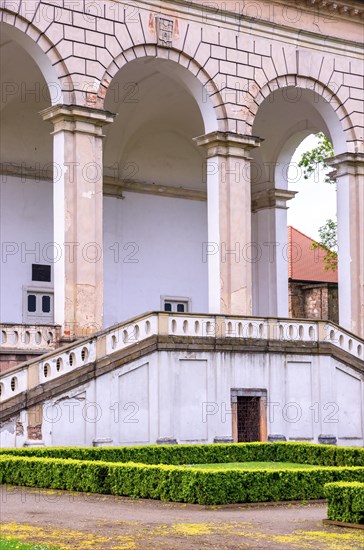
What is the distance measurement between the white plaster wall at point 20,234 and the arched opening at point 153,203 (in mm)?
2361

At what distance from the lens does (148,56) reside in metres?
28.9

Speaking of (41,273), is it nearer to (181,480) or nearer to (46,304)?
(46,304)

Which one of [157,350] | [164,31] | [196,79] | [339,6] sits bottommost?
[157,350]

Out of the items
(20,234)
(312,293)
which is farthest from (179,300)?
(312,293)

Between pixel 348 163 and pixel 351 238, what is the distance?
2.32 meters

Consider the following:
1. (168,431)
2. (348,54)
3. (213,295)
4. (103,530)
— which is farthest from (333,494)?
(348,54)

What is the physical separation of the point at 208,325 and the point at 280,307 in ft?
38.7

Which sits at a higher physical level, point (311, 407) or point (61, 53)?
point (61, 53)

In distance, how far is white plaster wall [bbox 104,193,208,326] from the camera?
35.8 metres

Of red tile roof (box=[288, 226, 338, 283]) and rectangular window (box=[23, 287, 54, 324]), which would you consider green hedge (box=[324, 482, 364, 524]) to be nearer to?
rectangular window (box=[23, 287, 54, 324])

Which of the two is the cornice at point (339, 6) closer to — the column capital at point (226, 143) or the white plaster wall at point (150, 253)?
the column capital at point (226, 143)

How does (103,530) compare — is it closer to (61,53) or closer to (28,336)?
(28,336)

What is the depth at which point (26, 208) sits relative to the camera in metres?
33.8

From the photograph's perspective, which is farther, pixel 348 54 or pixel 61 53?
pixel 348 54
